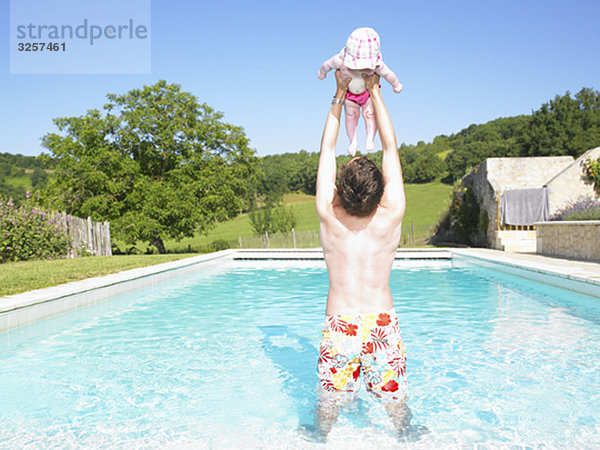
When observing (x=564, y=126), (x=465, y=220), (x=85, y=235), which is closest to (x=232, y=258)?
(x=85, y=235)

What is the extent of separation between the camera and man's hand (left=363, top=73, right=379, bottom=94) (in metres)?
2.45

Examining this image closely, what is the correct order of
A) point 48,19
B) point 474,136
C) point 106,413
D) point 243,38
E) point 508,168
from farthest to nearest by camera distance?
point 474,136
point 243,38
point 508,168
point 48,19
point 106,413

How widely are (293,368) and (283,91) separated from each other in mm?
18066

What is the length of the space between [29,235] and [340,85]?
Result: 1278 centimetres

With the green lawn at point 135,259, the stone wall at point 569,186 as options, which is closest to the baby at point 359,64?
the green lawn at point 135,259

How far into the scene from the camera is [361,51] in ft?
7.70

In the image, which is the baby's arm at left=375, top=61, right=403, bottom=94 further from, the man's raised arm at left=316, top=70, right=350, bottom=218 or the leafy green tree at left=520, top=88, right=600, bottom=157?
the leafy green tree at left=520, top=88, right=600, bottom=157

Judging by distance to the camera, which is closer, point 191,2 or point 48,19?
point 48,19

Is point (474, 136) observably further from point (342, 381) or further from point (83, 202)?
point (342, 381)

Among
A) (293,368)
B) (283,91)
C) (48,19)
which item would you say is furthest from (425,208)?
(293,368)

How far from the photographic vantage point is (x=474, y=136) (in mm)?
67125

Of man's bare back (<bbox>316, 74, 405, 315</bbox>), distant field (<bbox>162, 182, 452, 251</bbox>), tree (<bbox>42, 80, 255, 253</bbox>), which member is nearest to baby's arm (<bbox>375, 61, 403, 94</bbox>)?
man's bare back (<bbox>316, 74, 405, 315</bbox>)

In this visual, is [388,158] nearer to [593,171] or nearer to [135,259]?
[135,259]

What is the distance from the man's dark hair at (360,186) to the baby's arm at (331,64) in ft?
1.81
